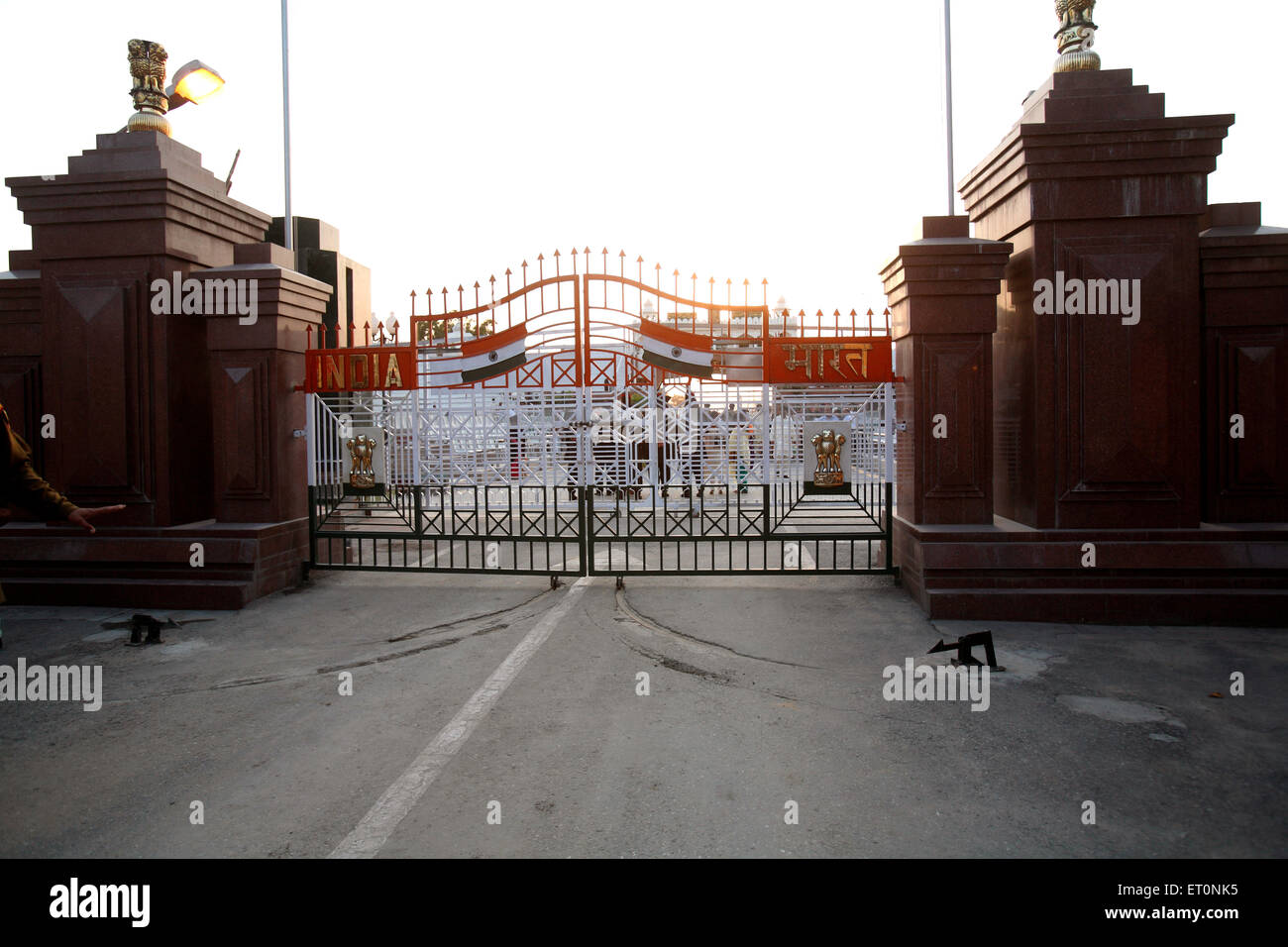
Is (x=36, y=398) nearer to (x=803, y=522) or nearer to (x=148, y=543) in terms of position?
(x=148, y=543)

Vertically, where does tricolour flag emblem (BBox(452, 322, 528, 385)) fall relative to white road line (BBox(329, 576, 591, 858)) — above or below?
above

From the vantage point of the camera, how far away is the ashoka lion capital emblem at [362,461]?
8.23 metres

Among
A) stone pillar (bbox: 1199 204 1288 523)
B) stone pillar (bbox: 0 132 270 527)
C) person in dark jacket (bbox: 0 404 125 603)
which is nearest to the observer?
person in dark jacket (bbox: 0 404 125 603)

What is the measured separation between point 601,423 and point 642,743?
14.9ft

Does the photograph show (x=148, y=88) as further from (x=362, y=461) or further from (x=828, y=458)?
(x=828, y=458)

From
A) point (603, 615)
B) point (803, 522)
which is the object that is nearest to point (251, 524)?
point (603, 615)

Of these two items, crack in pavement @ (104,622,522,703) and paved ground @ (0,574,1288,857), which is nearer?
paved ground @ (0,574,1288,857)

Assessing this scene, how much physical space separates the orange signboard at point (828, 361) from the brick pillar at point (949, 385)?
54cm

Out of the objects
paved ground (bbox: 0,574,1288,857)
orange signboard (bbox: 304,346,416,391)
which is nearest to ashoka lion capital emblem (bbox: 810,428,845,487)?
paved ground (bbox: 0,574,1288,857)

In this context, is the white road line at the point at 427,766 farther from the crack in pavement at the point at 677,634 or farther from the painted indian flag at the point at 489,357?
the painted indian flag at the point at 489,357

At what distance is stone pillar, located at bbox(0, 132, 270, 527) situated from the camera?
742 centimetres

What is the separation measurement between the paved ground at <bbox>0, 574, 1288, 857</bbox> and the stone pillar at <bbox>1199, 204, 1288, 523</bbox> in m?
Result: 1.53

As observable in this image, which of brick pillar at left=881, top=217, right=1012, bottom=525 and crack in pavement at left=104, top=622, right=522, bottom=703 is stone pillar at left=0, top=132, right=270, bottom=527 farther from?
brick pillar at left=881, top=217, right=1012, bottom=525

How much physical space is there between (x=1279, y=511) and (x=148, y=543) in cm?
1057
